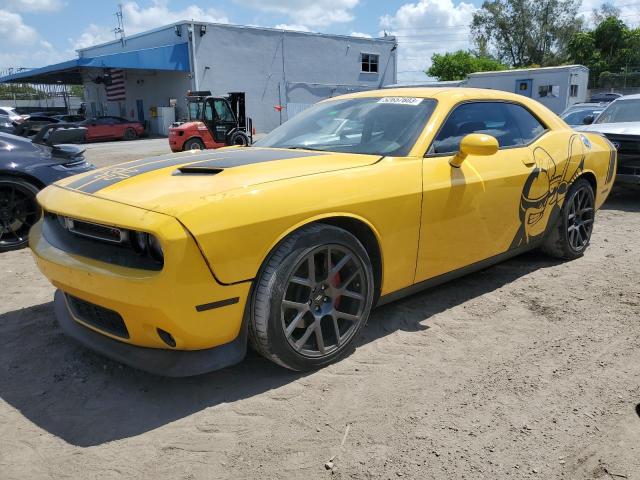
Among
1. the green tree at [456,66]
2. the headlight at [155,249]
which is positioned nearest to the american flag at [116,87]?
the green tree at [456,66]

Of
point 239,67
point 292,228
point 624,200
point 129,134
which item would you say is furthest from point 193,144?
point 292,228

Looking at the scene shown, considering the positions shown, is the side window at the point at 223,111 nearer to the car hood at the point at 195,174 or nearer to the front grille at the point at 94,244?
the car hood at the point at 195,174

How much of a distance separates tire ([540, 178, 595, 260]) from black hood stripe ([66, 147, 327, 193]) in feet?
7.93

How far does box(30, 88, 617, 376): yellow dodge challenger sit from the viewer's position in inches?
93.3

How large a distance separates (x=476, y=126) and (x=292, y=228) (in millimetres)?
1811

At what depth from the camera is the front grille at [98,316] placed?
103 inches

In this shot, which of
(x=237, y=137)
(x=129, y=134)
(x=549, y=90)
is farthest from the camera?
(x=129, y=134)

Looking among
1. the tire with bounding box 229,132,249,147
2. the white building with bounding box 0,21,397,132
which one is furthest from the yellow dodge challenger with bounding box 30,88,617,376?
the white building with bounding box 0,21,397,132

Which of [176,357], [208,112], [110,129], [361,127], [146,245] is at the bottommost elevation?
[176,357]

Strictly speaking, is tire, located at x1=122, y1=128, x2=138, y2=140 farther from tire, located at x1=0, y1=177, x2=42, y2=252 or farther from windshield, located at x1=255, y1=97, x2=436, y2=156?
windshield, located at x1=255, y1=97, x2=436, y2=156

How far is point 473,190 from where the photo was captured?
3441 mm

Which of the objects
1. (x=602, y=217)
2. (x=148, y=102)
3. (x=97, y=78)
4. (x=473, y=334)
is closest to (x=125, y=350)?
(x=473, y=334)

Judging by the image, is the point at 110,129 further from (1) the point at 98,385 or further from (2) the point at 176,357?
(2) the point at 176,357

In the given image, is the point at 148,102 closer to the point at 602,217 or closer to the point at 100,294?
the point at 602,217
